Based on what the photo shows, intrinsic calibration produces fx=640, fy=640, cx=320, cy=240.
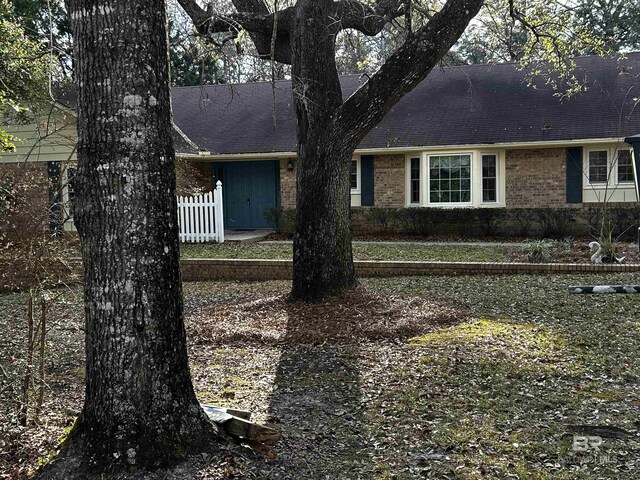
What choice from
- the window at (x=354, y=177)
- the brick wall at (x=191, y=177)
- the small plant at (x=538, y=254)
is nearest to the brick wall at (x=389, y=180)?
the window at (x=354, y=177)

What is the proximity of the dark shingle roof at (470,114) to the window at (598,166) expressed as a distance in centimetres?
85

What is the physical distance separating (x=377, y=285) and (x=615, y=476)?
7219 millimetres

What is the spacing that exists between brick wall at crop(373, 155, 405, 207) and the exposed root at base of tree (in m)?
10.5

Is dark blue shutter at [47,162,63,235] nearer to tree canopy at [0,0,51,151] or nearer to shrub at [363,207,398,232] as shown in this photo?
tree canopy at [0,0,51,151]

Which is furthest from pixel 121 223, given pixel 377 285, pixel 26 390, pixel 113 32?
pixel 377 285

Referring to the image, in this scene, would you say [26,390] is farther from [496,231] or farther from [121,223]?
[496,231]

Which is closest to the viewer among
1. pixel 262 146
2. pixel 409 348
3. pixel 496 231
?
pixel 409 348

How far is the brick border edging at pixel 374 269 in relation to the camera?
11.0 meters

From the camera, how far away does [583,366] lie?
5621 mm

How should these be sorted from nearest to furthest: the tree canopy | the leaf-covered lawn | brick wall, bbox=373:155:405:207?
the tree canopy
the leaf-covered lawn
brick wall, bbox=373:155:405:207

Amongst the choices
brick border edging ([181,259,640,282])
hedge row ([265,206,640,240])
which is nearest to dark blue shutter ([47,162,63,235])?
brick border edging ([181,259,640,282])

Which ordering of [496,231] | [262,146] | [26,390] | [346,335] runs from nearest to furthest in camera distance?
[26,390] < [346,335] < [496,231] < [262,146]

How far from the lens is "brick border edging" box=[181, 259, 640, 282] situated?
11.1 metres

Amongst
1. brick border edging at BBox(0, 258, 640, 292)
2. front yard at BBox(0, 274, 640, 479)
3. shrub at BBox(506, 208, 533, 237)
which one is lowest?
front yard at BBox(0, 274, 640, 479)
